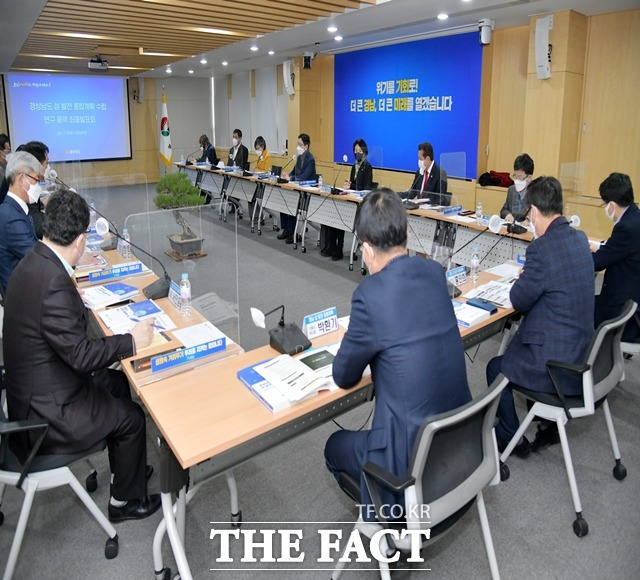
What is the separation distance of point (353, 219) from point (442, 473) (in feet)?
13.7

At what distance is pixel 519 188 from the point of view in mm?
4582

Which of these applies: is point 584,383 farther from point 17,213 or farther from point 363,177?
point 363,177

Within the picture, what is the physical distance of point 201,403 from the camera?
174cm

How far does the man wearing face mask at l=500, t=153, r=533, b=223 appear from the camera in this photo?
4.37 m

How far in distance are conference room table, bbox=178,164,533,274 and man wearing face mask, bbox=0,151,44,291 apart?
1.21m

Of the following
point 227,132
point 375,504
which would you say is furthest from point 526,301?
point 227,132

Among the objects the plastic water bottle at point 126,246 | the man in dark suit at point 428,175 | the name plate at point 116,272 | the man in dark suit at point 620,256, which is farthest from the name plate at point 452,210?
the name plate at point 116,272

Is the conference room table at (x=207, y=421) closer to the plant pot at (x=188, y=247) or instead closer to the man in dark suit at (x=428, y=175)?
the plant pot at (x=188, y=247)

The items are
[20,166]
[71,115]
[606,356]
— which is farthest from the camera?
[71,115]

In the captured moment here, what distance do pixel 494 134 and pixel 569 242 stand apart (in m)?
5.62

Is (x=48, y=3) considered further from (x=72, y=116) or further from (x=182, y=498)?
(x=72, y=116)

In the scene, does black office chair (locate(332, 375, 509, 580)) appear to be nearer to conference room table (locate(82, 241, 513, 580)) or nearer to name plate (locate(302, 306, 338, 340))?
conference room table (locate(82, 241, 513, 580))

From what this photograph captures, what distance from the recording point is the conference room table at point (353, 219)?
423 cm

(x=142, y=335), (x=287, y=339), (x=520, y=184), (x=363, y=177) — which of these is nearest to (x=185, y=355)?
(x=142, y=335)
